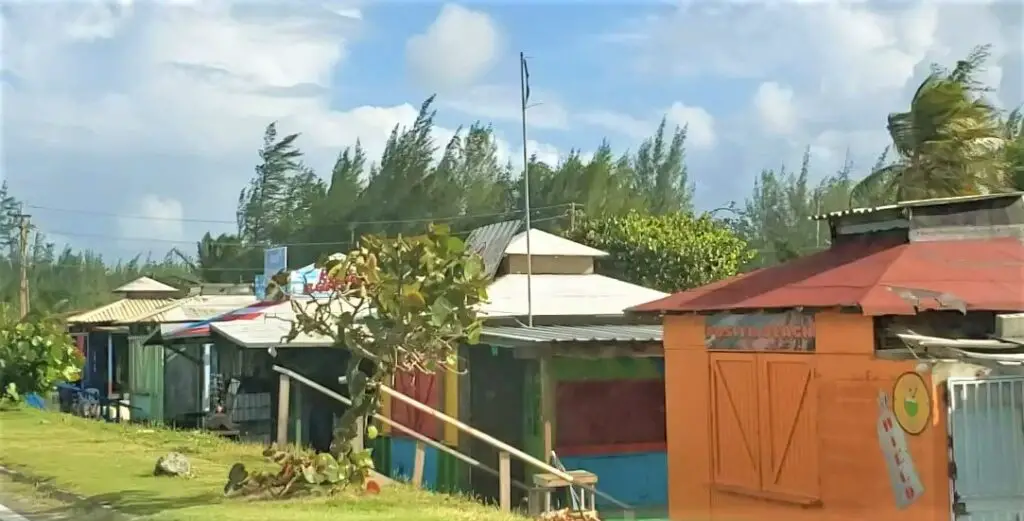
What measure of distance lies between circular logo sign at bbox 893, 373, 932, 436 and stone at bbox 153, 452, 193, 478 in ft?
26.1

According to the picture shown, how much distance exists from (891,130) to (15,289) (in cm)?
4282

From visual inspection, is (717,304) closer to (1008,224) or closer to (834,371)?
(834,371)

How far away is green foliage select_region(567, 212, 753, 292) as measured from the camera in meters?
34.6

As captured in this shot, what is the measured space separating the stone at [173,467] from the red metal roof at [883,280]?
18.5ft

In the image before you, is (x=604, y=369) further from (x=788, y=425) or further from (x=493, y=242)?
(x=493, y=242)

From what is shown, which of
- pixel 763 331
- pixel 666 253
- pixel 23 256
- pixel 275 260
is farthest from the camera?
pixel 23 256

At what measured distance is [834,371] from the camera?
10.6 metres

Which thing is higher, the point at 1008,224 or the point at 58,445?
the point at 1008,224

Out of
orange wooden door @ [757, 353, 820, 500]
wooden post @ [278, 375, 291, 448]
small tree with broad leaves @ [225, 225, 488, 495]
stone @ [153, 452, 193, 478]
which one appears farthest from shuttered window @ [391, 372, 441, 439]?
orange wooden door @ [757, 353, 820, 500]

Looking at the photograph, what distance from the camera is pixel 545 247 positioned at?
23906 mm

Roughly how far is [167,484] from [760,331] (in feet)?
21.7

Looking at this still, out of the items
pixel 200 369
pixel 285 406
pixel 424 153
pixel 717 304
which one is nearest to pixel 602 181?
pixel 424 153

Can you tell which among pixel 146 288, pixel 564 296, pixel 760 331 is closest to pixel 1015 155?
pixel 564 296

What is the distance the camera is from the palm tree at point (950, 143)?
766 inches
